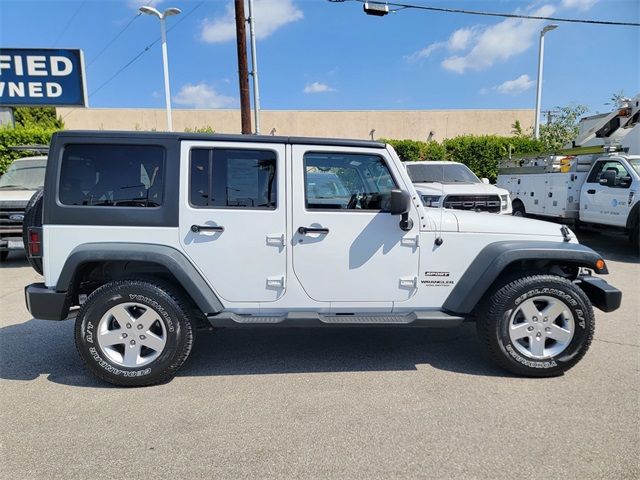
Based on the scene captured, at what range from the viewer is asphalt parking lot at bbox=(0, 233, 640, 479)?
2.47 meters

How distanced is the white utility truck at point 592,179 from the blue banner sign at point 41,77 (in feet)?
42.6

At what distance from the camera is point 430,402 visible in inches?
123

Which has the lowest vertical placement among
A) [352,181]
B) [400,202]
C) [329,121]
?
[400,202]

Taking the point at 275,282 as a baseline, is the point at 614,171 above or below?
above

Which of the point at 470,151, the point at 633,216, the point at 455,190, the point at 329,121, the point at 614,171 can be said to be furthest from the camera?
the point at 329,121

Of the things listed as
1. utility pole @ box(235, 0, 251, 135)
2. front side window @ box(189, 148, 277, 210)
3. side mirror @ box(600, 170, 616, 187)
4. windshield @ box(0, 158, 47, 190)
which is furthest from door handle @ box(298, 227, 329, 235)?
utility pole @ box(235, 0, 251, 135)

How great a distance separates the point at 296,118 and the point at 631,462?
27.3m

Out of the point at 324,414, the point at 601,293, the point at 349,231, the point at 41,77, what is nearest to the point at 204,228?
the point at 349,231

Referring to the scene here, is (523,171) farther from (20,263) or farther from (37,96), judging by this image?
(37,96)

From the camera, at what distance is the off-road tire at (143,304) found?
3301 mm

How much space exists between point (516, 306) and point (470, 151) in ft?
60.2

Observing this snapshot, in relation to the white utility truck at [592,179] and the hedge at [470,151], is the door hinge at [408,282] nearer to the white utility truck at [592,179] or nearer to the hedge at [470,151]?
the white utility truck at [592,179]

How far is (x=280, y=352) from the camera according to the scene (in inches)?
159

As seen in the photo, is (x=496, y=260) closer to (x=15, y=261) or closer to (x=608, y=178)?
(x=608, y=178)
